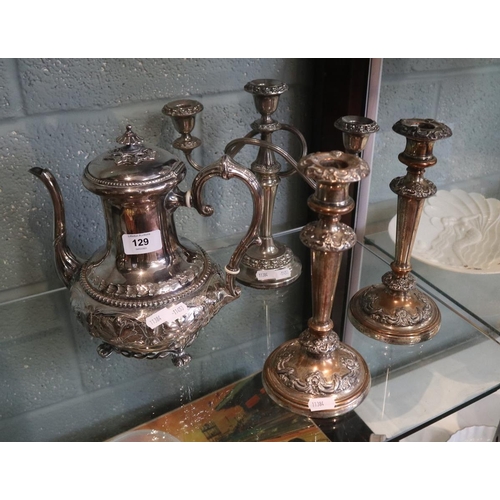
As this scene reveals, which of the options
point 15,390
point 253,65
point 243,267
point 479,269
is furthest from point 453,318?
point 15,390

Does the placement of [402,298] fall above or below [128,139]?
below

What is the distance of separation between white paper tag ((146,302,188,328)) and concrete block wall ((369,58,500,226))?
452 millimetres

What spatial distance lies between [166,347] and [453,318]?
0.40 m

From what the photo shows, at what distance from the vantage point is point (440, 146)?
98 cm

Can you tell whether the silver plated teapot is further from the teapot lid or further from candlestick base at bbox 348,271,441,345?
candlestick base at bbox 348,271,441,345

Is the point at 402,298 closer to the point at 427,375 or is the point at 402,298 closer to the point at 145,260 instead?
the point at 427,375

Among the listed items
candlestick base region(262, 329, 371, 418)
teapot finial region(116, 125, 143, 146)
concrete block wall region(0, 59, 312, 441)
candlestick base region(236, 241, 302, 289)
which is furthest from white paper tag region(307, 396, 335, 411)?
teapot finial region(116, 125, 143, 146)

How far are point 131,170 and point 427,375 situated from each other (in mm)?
438

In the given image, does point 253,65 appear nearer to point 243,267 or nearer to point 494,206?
point 243,267

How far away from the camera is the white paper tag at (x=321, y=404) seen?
Result: 1.99 feet

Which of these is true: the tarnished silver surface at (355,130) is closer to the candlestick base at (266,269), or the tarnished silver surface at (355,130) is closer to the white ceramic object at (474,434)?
the candlestick base at (266,269)

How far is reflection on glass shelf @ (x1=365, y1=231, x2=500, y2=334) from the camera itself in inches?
29.8

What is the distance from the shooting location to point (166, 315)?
61 centimetres

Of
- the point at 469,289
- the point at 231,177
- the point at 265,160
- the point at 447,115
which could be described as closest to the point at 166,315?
the point at 231,177
